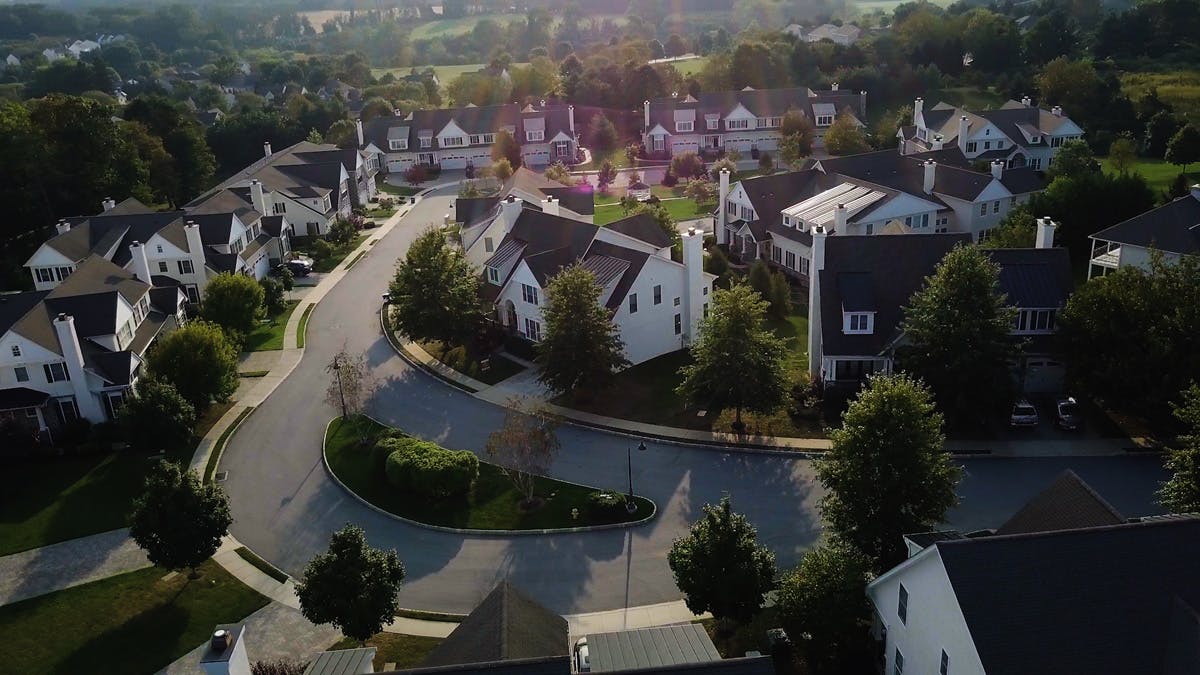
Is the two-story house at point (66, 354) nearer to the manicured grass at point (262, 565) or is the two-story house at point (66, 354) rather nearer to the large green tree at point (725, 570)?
the manicured grass at point (262, 565)

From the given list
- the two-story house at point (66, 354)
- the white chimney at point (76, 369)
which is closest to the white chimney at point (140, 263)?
the two-story house at point (66, 354)

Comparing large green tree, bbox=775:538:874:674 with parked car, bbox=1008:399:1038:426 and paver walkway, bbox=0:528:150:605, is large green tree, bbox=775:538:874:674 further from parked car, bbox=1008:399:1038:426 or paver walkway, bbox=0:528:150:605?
paver walkway, bbox=0:528:150:605

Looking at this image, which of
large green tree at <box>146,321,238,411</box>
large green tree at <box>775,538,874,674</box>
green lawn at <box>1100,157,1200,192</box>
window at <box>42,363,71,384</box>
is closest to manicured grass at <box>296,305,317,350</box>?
large green tree at <box>146,321,238,411</box>

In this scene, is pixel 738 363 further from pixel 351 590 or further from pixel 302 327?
pixel 302 327

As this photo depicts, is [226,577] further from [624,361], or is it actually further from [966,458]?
[966,458]

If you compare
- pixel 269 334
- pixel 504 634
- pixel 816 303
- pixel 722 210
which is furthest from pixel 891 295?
pixel 269 334

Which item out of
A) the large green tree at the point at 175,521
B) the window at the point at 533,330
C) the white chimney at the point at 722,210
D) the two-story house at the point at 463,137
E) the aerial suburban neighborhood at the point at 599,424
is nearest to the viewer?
the aerial suburban neighborhood at the point at 599,424
